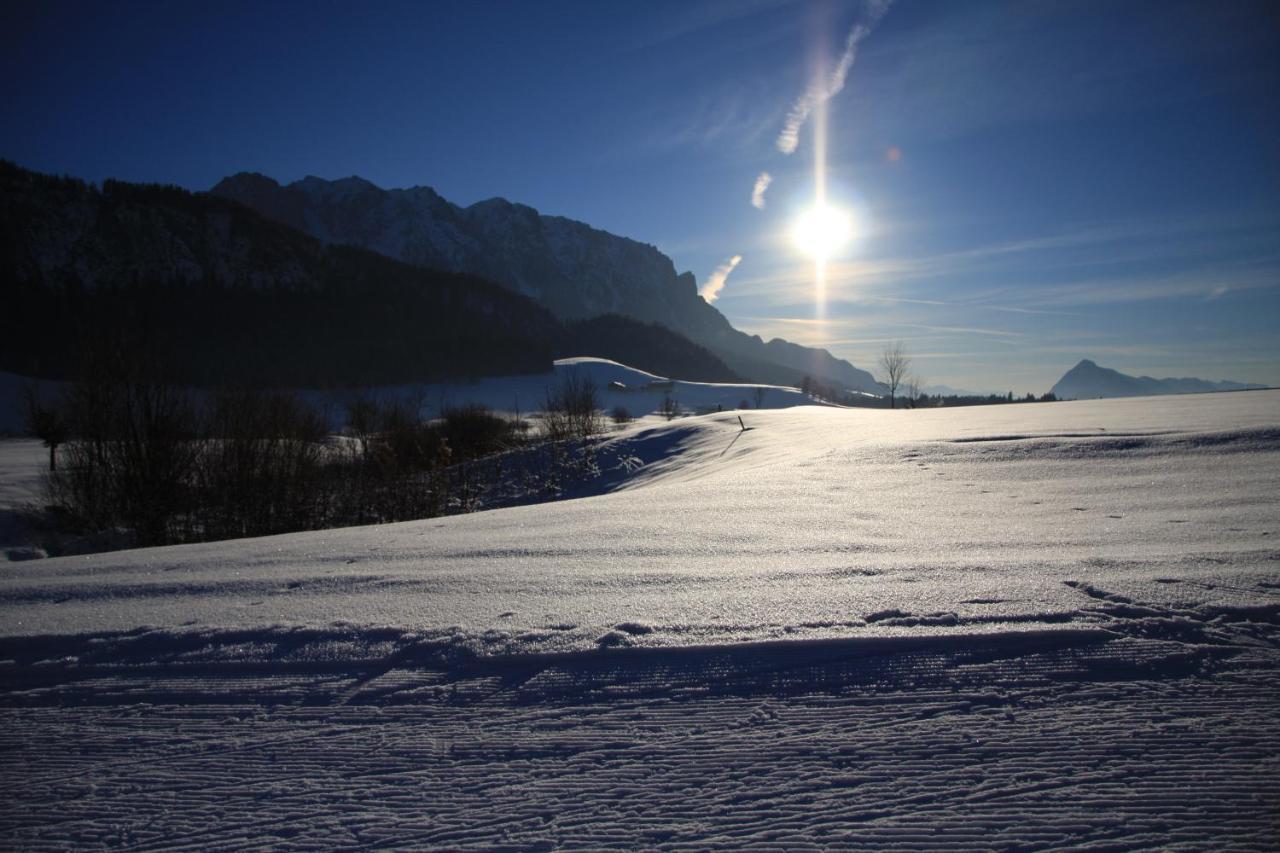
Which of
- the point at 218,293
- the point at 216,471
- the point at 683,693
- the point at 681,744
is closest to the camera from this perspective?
the point at 681,744

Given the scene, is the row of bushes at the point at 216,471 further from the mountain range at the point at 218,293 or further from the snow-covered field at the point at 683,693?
the mountain range at the point at 218,293

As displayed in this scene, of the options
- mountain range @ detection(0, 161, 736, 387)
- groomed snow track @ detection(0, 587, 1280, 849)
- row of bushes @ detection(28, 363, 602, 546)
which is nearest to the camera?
groomed snow track @ detection(0, 587, 1280, 849)

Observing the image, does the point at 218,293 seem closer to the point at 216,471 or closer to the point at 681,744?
the point at 216,471

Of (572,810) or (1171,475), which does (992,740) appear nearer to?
(572,810)

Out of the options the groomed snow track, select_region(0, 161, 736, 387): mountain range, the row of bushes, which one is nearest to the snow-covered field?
the groomed snow track

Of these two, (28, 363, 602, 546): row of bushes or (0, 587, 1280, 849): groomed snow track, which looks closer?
(0, 587, 1280, 849): groomed snow track

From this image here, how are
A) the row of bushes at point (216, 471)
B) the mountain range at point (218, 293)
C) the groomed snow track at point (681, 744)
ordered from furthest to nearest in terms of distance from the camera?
the mountain range at point (218, 293) → the row of bushes at point (216, 471) → the groomed snow track at point (681, 744)

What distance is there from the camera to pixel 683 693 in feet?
6.52

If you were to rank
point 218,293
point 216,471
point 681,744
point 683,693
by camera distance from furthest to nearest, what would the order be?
point 218,293, point 216,471, point 683,693, point 681,744

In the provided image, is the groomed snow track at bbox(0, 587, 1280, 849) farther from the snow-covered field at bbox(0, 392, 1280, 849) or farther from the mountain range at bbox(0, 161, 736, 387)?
the mountain range at bbox(0, 161, 736, 387)

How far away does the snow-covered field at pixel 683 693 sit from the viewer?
1.50 meters

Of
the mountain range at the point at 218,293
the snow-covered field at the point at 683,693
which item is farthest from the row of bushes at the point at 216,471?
the mountain range at the point at 218,293

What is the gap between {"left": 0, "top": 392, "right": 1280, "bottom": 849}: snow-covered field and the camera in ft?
4.91

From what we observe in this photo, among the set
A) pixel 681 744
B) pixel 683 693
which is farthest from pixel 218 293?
pixel 681 744
